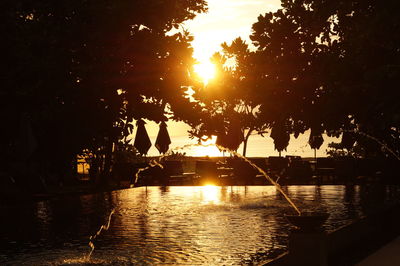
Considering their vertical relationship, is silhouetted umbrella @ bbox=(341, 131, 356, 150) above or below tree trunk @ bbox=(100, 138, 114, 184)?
above

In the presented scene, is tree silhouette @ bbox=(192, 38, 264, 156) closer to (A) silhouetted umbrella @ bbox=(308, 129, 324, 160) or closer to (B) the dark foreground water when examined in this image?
(A) silhouetted umbrella @ bbox=(308, 129, 324, 160)

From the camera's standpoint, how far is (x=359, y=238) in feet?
34.1

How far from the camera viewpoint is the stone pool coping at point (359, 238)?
8546 mm

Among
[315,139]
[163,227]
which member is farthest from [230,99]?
[163,227]

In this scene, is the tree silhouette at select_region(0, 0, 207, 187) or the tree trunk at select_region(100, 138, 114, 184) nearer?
the tree silhouette at select_region(0, 0, 207, 187)

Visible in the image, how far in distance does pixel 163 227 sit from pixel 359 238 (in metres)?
3.64

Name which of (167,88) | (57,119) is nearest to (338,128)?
(167,88)

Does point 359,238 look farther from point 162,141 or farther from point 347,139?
point 347,139

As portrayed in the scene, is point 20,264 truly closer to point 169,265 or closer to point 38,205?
point 169,265

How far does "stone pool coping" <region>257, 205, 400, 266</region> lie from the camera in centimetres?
855

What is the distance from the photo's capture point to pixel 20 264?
8.64 meters

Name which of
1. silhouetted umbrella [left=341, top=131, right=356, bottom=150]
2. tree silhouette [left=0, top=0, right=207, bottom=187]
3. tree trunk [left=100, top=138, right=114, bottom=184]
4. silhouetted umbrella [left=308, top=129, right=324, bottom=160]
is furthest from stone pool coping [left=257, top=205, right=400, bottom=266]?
silhouetted umbrella [left=308, top=129, right=324, bottom=160]

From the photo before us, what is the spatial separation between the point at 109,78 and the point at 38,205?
9863 mm

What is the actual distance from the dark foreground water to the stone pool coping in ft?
2.60
